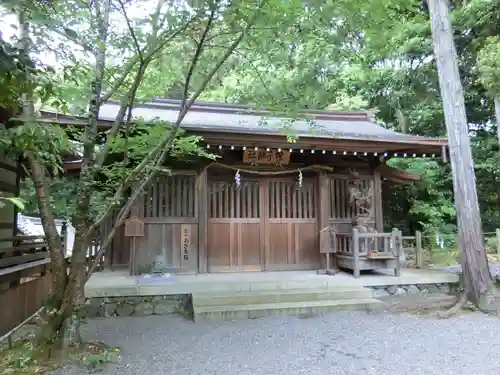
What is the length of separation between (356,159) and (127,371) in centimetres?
566

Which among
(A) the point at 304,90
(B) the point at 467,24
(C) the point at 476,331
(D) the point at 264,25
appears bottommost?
(C) the point at 476,331

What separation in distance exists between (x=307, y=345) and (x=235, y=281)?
2058mm

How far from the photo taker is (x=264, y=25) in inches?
127

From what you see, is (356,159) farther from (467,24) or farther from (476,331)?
(467,24)

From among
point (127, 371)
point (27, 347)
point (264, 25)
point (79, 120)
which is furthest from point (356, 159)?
point (27, 347)

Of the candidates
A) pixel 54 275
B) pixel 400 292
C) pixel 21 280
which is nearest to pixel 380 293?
pixel 400 292

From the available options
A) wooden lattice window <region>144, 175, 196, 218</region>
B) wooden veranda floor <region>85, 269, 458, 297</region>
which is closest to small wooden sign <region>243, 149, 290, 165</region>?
wooden lattice window <region>144, 175, 196, 218</region>

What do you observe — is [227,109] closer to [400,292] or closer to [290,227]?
[290,227]

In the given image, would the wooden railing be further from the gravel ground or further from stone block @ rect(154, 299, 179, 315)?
stone block @ rect(154, 299, 179, 315)

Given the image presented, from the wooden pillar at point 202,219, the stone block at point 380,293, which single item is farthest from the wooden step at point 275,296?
the wooden pillar at point 202,219

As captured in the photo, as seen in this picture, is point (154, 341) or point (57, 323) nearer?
point (57, 323)

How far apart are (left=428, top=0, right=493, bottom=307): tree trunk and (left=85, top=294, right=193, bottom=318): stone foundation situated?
4311 mm

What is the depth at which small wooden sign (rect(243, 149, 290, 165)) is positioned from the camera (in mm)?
6668

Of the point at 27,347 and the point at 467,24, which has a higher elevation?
the point at 467,24
